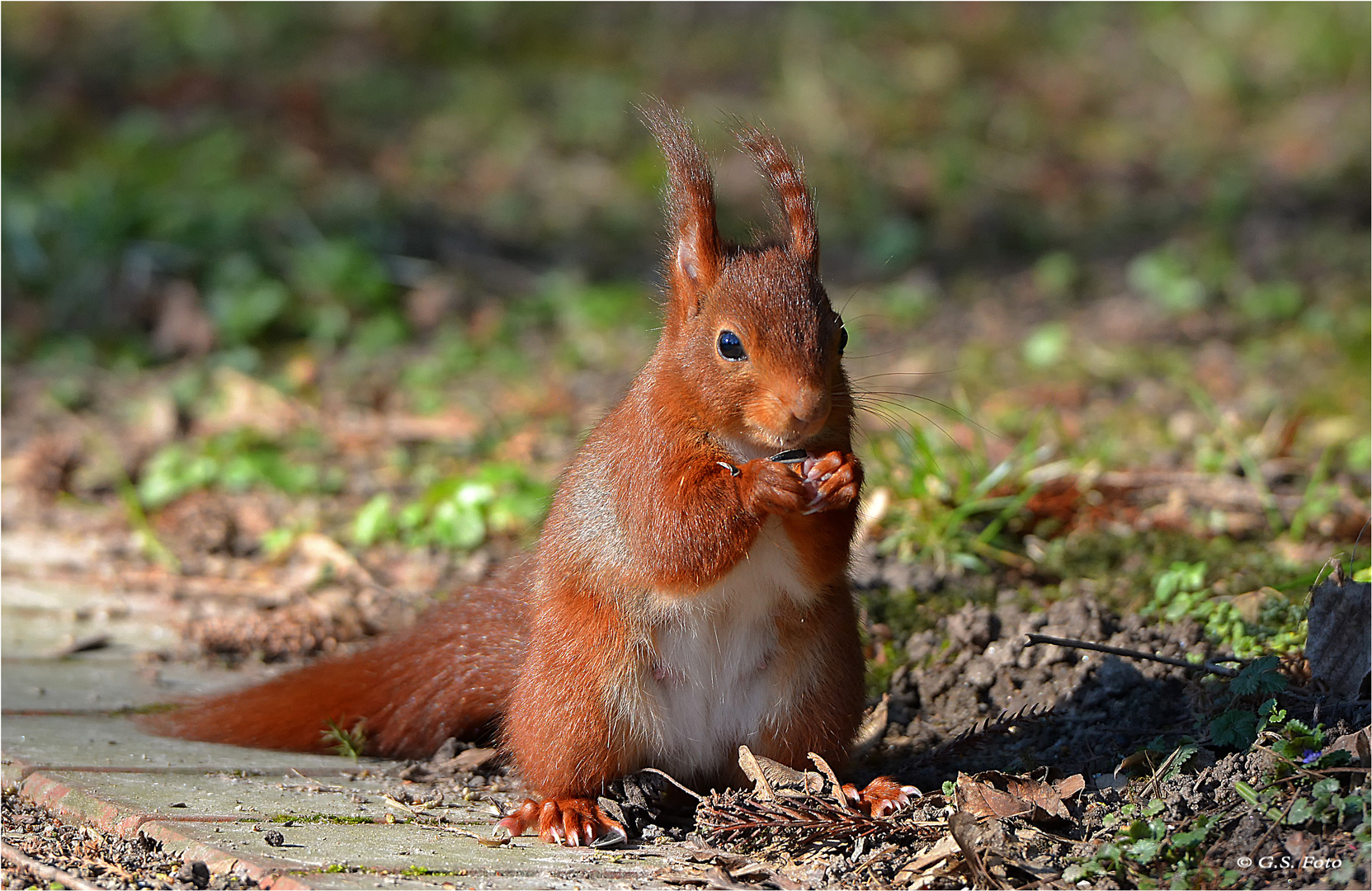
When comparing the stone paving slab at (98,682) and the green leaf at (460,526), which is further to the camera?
the green leaf at (460,526)

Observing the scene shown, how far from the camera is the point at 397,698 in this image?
2615mm

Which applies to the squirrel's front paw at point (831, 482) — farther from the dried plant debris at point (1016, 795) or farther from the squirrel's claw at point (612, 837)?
the squirrel's claw at point (612, 837)

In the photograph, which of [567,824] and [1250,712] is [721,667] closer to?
[567,824]

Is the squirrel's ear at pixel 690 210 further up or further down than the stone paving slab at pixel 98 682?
further up

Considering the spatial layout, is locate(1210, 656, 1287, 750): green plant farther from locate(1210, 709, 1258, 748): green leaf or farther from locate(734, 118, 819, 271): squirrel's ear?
locate(734, 118, 819, 271): squirrel's ear

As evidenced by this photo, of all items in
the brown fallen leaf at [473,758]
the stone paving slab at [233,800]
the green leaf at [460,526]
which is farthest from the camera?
the green leaf at [460,526]

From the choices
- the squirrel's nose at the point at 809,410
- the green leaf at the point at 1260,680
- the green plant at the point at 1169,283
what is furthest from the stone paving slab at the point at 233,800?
the green plant at the point at 1169,283

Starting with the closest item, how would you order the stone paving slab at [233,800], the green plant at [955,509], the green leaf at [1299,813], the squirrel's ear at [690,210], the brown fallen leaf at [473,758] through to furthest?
the green leaf at [1299,813] → the stone paving slab at [233,800] → the squirrel's ear at [690,210] → the brown fallen leaf at [473,758] → the green plant at [955,509]

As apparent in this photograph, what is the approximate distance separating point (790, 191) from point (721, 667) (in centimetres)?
83

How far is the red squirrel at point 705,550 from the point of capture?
2.10m

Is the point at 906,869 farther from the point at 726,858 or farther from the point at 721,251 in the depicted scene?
the point at 721,251

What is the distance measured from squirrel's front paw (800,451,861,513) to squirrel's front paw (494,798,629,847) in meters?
0.63

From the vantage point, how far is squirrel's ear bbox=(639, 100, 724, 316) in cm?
224

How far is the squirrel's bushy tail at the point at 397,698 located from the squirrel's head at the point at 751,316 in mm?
664
